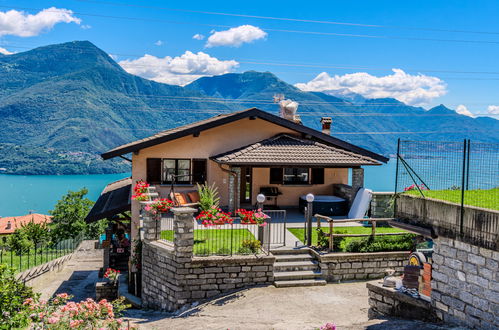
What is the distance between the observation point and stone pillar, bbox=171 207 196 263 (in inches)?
452

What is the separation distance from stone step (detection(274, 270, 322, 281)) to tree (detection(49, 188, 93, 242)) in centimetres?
3241

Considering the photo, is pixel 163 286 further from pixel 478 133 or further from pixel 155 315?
pixel 478 133

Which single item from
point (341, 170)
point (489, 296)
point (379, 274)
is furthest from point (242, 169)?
point (489, 296)

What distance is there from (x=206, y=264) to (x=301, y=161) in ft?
23.1

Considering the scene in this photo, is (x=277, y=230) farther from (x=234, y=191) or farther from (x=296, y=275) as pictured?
(x=234, y=191)

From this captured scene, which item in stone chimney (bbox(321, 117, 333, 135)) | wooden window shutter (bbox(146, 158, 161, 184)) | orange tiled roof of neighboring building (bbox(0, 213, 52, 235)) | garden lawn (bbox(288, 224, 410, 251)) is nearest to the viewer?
garden lawn (bbox(288, 224, 410, 251))

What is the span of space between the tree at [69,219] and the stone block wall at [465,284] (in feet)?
122

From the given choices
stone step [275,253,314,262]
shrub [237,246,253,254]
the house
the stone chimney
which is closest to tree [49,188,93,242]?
the house

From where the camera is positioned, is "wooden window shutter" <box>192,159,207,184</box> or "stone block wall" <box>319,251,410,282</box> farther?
"wooden window shutter" <box>192,159,207,184</box>

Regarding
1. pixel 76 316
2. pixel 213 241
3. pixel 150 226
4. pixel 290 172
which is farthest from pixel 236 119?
pixel 76 316

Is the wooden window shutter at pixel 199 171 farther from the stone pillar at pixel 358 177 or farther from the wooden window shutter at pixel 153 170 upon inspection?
the stone pillar at pixel 358 177

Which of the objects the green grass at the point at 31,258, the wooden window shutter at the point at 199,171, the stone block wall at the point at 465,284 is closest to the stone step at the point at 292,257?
the stone block wall at the point at 465,284

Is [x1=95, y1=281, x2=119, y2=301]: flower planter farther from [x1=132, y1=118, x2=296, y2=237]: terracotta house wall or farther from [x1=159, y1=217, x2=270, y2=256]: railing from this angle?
[x1=132, y1=118, x2=296, y2=237]: terracotta house wall

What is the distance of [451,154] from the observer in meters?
8.60
